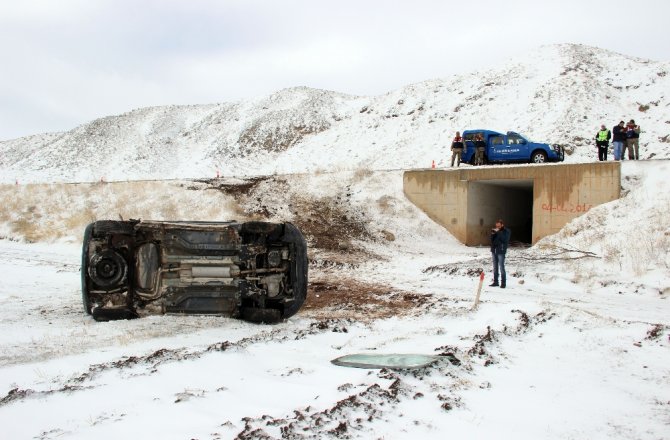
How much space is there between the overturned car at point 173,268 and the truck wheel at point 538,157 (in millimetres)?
17143

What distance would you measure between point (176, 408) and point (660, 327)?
6.35 metres

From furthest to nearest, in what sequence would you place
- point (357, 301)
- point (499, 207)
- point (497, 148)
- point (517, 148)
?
point (499, 207)
point (497, 148)
point (517, 148)
point (357, 301)

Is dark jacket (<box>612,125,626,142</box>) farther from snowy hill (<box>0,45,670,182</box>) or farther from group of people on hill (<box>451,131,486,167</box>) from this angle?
snowy hill (<box>0,45,670,182</box>)

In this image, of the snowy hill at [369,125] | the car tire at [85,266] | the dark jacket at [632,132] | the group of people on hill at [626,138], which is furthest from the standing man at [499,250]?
the snowy hill at [369,125]

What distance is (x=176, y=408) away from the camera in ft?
13.7

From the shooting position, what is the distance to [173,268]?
733 cm

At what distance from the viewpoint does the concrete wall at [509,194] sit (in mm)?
18297

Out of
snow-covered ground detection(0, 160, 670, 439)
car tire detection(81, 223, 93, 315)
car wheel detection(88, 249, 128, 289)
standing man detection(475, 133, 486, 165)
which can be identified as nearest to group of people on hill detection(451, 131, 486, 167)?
standing man detection(475, 133, 486, 165)

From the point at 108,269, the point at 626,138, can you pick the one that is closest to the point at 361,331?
the point at 108,269

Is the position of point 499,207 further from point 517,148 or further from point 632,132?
point 632,132

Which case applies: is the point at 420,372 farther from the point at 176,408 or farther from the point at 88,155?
the point at 88,155

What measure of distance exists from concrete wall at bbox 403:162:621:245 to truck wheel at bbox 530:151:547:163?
105 cm

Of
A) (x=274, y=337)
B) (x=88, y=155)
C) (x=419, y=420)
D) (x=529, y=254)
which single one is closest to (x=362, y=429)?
(x=419, y=420)

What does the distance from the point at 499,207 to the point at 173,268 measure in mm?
18168
